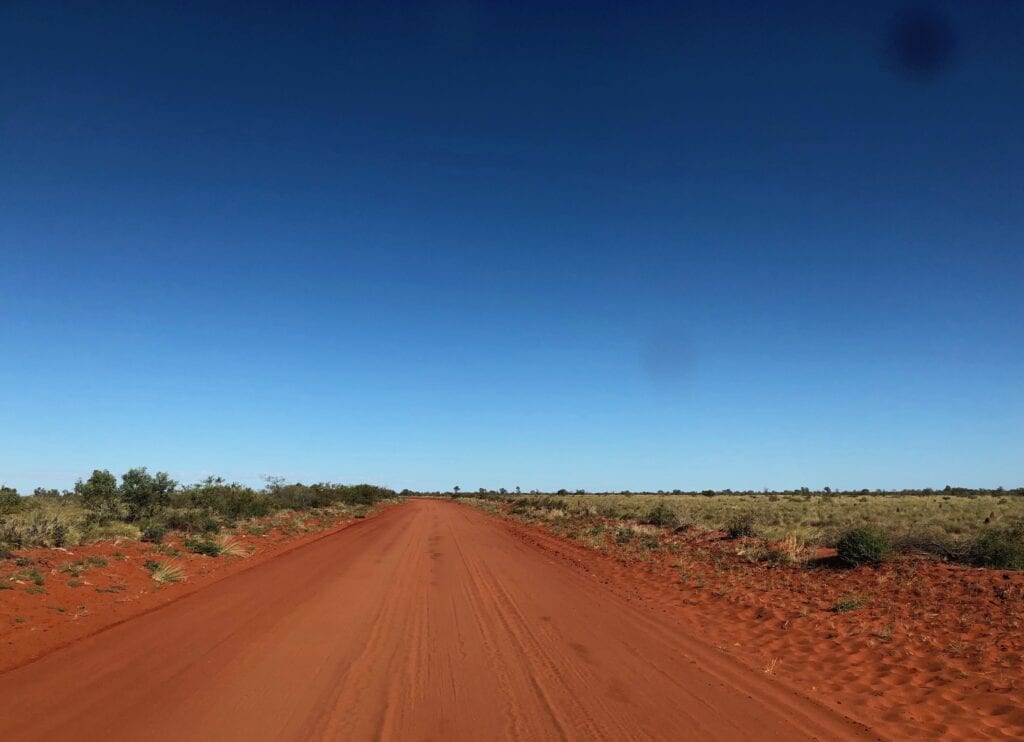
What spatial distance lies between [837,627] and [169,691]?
964 centimetres

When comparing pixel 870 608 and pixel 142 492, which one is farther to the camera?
pixel 142 492

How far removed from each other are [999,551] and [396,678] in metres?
13.7

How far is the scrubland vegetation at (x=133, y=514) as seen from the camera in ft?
49.0

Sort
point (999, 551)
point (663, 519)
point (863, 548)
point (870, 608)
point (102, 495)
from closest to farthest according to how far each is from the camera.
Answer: point (870, 608)
point (999, 551)
point (863, 548)
point (102, 495)
point (663, 519)

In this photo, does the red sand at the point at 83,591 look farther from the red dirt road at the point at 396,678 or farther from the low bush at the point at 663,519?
the low bush at the point at 663,519

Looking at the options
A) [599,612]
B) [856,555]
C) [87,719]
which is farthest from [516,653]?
[856,555]

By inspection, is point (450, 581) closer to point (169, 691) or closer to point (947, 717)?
point (169, 691)

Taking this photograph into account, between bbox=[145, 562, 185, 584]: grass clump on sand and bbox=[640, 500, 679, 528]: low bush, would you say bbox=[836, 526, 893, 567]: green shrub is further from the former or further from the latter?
bbox=[145, 562, 185, 584]: grass clump on sand

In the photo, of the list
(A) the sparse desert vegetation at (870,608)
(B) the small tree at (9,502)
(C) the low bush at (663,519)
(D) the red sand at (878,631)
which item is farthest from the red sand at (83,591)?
(C) the low bush at (663,519)

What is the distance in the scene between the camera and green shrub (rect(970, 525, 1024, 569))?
13.1 metres

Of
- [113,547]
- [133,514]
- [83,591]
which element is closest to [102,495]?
[133,514]

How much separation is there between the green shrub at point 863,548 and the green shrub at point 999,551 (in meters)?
1.71

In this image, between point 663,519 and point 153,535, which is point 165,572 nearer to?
point 153,535

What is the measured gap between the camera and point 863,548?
14289mm
